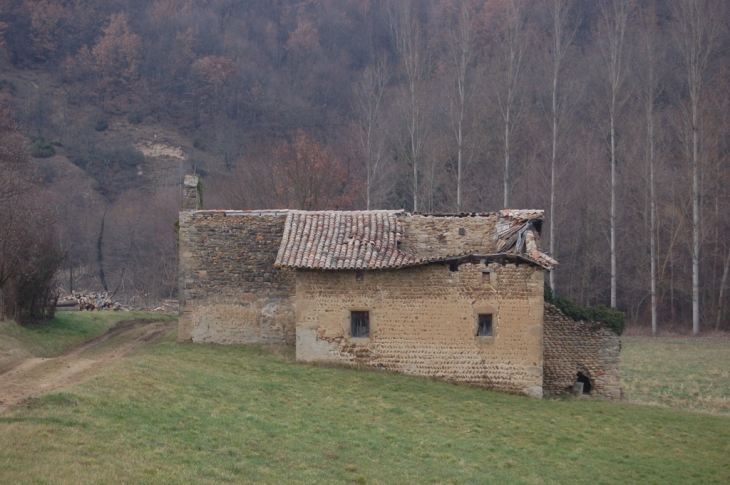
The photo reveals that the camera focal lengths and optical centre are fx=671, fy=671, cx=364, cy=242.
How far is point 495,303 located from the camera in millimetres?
17703

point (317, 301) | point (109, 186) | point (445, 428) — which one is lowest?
point (445, 428)

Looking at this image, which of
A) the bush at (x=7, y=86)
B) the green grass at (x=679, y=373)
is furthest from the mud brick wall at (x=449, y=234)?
the bush at (x=7, y=86)

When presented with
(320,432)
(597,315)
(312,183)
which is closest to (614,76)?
(312,183)

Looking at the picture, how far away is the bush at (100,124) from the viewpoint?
66.1 meters

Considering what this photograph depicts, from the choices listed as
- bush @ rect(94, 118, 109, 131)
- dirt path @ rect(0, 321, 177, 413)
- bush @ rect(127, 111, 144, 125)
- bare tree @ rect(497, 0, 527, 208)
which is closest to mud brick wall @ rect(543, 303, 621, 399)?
dirt path @ rect(0, 321, 177, 413)

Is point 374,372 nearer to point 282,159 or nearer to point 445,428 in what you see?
point 445,428

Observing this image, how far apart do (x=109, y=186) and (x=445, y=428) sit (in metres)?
53.7

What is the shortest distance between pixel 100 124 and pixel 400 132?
34.6 meters

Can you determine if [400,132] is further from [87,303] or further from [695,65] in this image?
[87,303]

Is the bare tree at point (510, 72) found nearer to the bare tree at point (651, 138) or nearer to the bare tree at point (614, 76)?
the bare tree at point (614, 76)

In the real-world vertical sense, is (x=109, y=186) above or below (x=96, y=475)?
above

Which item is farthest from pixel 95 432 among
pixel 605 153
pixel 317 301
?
pixel 605 153

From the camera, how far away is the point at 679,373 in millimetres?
24125

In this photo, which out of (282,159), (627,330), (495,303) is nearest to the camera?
(495,303)
